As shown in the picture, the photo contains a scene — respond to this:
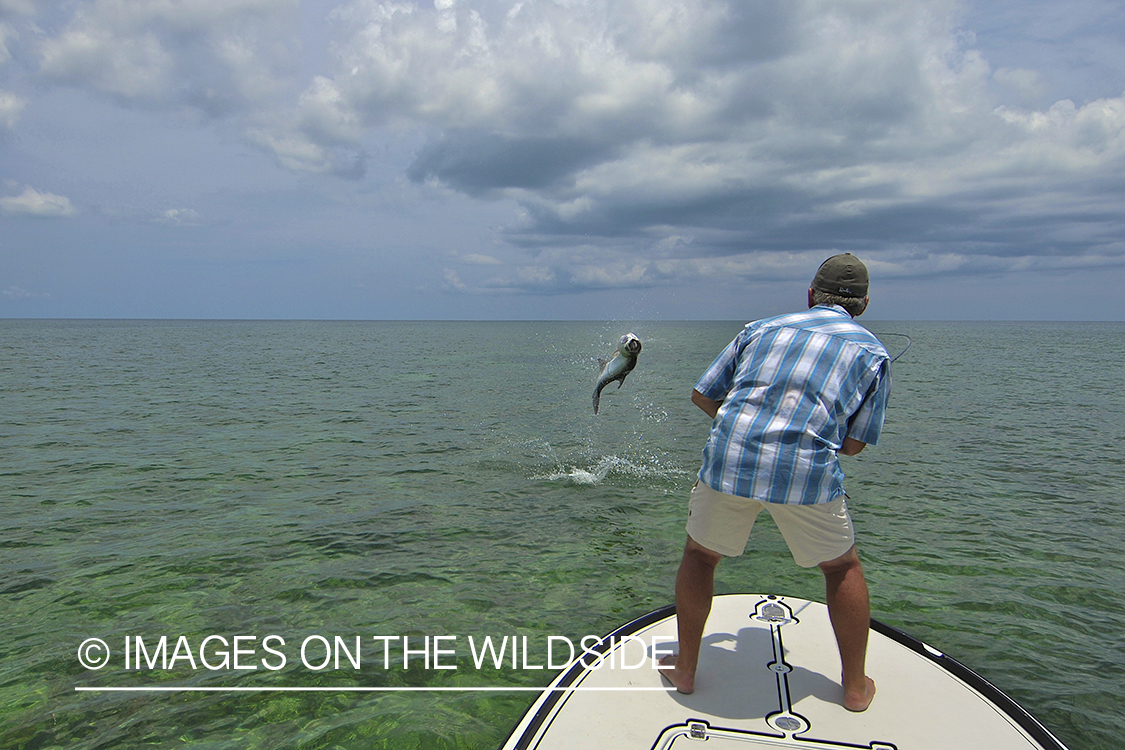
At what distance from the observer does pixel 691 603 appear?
3.98 metres

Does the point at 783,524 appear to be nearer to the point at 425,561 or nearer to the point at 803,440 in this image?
the point at 803,440

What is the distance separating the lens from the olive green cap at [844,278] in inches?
154

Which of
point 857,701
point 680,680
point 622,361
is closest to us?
point 857,701

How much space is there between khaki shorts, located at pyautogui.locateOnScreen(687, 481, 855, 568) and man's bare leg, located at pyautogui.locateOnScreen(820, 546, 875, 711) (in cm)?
12

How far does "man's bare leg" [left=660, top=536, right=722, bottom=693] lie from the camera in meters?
3.90

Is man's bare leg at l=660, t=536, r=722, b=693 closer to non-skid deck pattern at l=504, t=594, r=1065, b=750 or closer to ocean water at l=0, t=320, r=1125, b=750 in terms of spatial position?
non-skid deck pattern at l=504, t=594, r=1065, b=750

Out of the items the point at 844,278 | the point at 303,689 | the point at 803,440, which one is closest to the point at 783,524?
the point at 803,440

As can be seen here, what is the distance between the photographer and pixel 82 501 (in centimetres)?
1139

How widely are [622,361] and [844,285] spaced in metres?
4.34

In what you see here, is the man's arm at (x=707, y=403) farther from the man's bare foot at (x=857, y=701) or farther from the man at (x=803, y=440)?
the man's bare foot at (x=857, y=701)

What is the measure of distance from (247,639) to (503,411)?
691 inches

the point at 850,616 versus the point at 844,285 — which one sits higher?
the point at 844,285

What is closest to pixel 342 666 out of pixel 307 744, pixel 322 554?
pixel 307 744

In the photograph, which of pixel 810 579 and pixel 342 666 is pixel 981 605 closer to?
pixel 810 579
